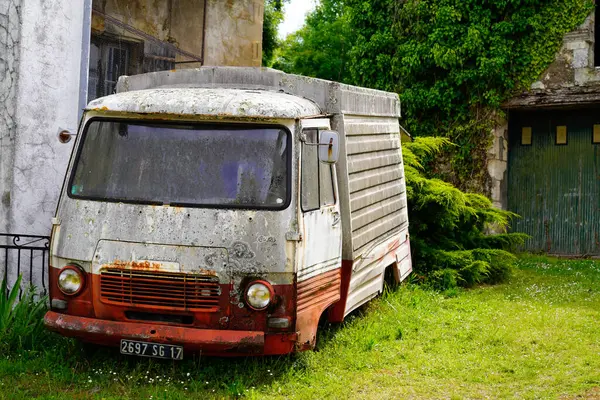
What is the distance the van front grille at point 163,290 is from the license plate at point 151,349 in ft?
0.92

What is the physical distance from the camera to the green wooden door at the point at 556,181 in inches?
603

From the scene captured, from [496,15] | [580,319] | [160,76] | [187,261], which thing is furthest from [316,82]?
[496,15]

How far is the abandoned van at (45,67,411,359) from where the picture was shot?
20.7 feet

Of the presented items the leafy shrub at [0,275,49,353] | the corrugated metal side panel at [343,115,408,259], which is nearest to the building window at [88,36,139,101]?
the corrugated metal side panel at [343,115,408,259]

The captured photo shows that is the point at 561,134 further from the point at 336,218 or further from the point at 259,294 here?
the point at 259,294

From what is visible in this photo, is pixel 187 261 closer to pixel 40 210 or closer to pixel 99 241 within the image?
pixel 99 241

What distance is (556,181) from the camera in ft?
51.2

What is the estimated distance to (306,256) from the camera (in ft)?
21.7

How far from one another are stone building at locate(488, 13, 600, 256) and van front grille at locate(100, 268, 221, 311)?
10.2 metres

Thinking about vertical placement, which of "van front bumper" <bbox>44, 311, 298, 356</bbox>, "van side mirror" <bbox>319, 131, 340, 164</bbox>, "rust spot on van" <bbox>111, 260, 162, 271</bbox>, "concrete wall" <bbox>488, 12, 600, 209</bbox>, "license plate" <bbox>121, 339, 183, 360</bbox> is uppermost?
"concrete wall" <bbox>488, 12, 600, 209</bbox>

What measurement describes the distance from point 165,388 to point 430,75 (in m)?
11.1

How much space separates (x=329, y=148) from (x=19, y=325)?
10.1ft

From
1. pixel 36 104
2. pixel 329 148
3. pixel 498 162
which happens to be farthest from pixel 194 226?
pixel 498 162

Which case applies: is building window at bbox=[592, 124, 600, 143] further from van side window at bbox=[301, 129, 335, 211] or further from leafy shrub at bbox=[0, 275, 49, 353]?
leafy shrub at bbox=[0, 275, 49, 353]
